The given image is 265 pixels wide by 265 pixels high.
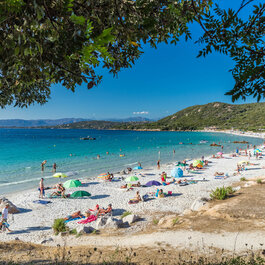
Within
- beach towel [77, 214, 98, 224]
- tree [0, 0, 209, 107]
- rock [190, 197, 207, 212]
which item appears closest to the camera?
tree [0, 0, 209, 107]

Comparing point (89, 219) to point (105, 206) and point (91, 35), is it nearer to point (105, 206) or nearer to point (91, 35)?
point (105, 206)

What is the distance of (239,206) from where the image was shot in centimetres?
1045

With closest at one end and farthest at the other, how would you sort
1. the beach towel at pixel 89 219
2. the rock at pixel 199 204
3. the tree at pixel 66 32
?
the tree at pixel 66 32
the rock at pixel 199 204
the beach towel at pixel 89 219

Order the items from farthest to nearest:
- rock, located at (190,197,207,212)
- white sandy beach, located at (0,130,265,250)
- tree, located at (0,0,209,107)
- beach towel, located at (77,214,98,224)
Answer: beach towel, located at (77,214,98,224) < rock, located at (190,197,207,212) < white sandy beach, located at (0,130,265,250) < tree, located at (0,0,209,107)

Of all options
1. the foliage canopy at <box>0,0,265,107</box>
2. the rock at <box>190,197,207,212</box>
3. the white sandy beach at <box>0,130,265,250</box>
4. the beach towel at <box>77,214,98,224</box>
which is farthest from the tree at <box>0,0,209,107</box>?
the beach towel at <box>77,214,98,224</box>

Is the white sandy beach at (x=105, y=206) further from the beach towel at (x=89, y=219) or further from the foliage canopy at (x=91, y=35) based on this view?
the foliage canopy at (x=91, y=35)

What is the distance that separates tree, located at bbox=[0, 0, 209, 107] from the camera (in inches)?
68.1

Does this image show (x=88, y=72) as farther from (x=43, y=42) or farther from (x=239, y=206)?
(x=239, y=206)

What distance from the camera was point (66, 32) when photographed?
2145mm

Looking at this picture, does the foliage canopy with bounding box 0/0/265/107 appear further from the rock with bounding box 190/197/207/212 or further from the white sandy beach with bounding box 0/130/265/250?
the rock with bounding box 190/197/207/212

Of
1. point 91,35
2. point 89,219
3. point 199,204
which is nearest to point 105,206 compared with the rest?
point 89,219

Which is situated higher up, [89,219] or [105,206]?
[89,219]

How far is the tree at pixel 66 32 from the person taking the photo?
1.73 metres

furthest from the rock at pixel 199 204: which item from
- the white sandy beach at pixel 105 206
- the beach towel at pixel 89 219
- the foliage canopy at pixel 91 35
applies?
the foliage canopy at pixel 91 35
